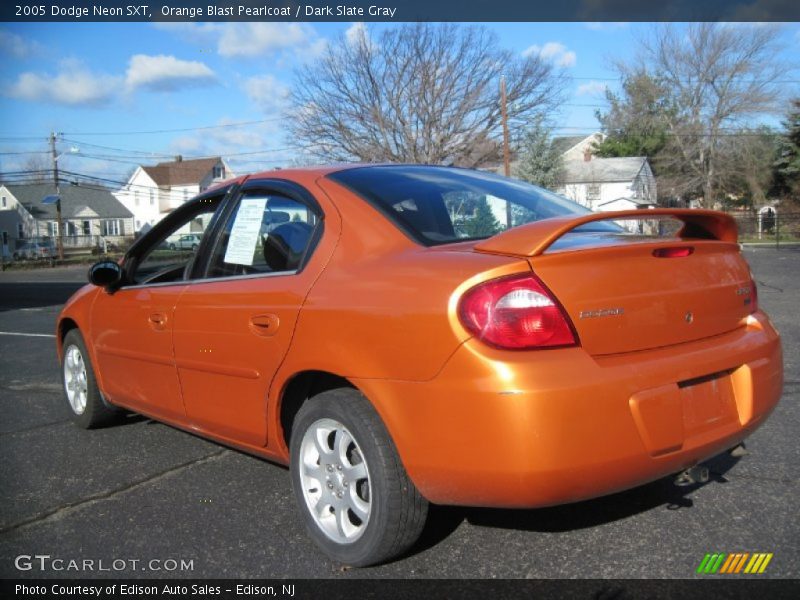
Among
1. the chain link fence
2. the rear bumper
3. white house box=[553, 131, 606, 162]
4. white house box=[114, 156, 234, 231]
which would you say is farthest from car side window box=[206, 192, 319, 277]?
white house box=[114, 156, 234, 231]

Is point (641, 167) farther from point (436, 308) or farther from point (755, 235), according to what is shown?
point (436, 308)

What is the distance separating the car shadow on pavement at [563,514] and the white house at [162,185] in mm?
74274

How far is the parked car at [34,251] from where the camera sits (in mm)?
45425

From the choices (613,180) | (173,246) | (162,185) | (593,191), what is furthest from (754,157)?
(162,185)

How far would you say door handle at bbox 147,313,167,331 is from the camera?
3658mm

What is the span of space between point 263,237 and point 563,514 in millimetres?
1827

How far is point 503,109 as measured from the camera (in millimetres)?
31406

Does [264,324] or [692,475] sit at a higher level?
[264,324]

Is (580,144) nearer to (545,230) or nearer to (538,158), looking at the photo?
(538,158)

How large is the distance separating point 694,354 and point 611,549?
32.8 inches

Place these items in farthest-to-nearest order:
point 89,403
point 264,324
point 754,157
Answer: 1. point 754,157
2. point 89,403
3. point 264,324

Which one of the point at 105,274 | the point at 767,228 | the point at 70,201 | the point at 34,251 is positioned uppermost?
the point at 70,201

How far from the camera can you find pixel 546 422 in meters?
2.21

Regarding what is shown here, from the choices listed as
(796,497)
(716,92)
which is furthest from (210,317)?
(716,92)
